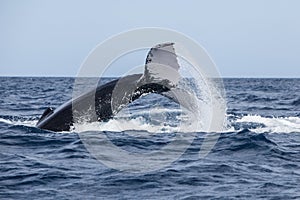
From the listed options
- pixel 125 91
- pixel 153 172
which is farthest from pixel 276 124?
pixel 153 172

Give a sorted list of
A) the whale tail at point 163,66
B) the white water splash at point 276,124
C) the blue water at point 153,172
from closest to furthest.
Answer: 1. the blue water at point 153,172
2. the whale tail at point 163,66
3. the white water splash at point 276,124

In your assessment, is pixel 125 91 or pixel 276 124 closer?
pixel 125 91

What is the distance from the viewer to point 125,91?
10.4 m

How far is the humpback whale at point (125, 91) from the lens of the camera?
995cm

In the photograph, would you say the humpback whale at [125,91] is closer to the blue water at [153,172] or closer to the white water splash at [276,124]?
the blue water at [153,172]

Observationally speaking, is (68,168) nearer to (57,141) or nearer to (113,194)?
(113,194)

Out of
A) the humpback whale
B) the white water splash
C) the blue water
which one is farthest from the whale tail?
the white water splash

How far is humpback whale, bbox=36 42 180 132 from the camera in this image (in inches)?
392

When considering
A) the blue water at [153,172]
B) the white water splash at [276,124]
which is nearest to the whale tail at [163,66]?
the blue water at [153,172]

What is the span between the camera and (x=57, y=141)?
35.8 feet

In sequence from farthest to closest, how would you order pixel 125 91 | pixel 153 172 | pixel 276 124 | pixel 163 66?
1. pixel 276 124
2. pixel 125 91
3. pixel 163 66
4. pixel 153 172

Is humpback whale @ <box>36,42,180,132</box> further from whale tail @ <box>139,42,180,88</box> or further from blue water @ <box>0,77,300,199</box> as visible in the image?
blue water @ <box>0,77,300,199</box>

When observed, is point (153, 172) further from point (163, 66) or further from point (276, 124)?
point (276, 124)

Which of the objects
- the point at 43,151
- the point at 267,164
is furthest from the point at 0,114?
the point at 267,164
